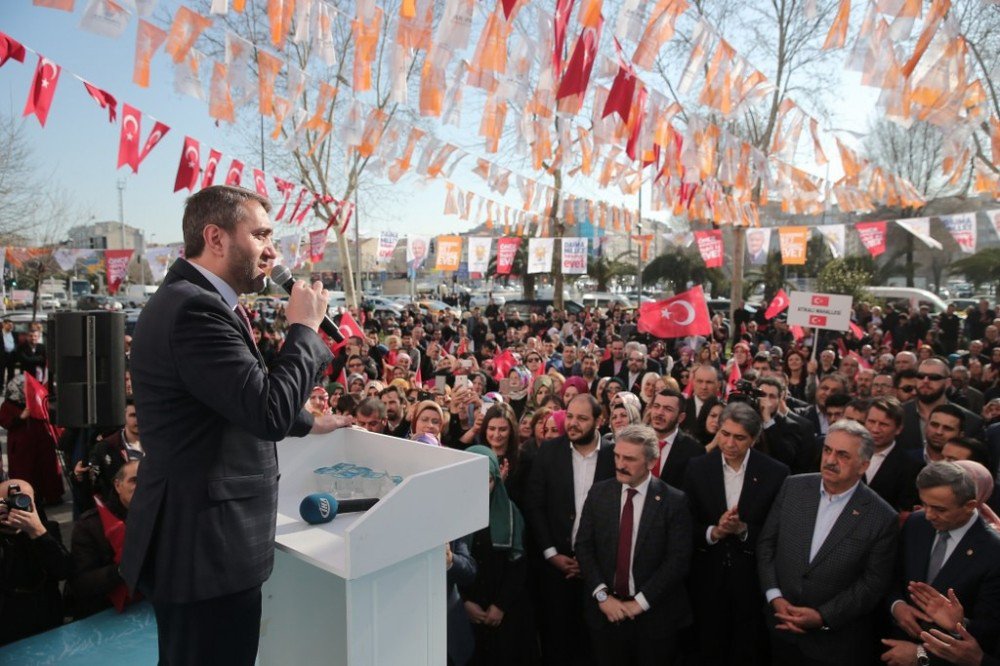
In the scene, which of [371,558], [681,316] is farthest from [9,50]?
[681,316]

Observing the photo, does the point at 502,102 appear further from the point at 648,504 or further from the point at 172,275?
the point at 172,275

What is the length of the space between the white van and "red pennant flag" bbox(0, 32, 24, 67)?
81.5 ft

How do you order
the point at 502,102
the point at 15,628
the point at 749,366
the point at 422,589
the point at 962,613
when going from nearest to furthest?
the point at 422,589 < the point at 962,613 < the point at 15,628 < the point at 502,102 < the point at 749,366

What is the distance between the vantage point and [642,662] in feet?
11.6

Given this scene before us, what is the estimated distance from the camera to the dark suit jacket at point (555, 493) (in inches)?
162

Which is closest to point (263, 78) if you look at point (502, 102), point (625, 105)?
point (502, 102)

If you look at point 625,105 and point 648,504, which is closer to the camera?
point 648,504

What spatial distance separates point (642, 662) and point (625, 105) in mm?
5317

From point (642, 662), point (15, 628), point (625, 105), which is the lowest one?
point (642, 662)

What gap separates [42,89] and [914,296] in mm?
27364

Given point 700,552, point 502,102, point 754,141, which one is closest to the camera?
point 700,552

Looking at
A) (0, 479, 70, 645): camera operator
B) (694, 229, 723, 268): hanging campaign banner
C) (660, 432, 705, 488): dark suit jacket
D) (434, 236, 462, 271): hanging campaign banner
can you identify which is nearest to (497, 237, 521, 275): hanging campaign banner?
(434, 236, 462, 271): hanging campaign banner

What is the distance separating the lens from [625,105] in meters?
6.90

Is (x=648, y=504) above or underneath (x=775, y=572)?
above
